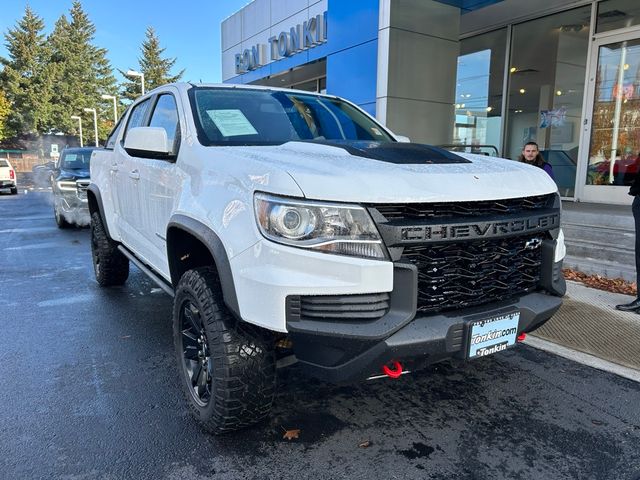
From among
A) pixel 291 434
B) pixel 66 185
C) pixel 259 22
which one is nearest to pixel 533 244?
pixel 291 434

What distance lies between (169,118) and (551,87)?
9367mm

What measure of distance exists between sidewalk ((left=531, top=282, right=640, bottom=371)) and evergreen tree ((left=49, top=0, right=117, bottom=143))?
61546 millimetres

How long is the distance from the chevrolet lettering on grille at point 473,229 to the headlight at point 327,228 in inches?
5.9

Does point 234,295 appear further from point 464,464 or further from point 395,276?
point 464,464

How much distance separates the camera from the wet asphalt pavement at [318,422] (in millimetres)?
2332

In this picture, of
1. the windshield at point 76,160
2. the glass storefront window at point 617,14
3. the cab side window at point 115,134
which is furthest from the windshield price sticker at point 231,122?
the windshield at point 76,160

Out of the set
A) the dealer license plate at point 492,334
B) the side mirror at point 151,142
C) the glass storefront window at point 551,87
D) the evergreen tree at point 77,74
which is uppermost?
the evergreen tree at point 77,74

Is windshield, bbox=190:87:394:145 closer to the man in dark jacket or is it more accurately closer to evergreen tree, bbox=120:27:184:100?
the man in dark jacket

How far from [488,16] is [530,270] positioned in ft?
29.3

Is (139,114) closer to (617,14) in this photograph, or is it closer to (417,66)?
(417,66)

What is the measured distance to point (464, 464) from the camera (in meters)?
2.37

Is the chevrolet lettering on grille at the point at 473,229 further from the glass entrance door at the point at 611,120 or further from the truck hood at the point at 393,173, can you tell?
the glass entrance door at the point at 611,120

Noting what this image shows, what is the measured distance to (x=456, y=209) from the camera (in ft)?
7.21

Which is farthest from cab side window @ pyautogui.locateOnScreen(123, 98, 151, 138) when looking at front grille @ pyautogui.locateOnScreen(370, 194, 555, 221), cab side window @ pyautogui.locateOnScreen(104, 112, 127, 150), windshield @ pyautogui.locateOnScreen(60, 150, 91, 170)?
windshield @ pyautogui.locateOnScreen(60, 150, 91, 170)
